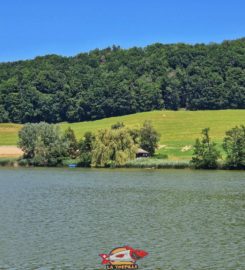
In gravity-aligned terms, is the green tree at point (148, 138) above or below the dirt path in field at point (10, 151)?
above

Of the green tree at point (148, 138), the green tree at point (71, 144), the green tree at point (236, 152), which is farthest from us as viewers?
the green tree at point (71, 144)

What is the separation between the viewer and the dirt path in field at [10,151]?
12550cm

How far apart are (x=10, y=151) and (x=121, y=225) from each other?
98.4m

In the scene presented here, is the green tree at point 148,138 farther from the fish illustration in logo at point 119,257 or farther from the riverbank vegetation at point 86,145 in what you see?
the fish illustration in logo at point 119,257

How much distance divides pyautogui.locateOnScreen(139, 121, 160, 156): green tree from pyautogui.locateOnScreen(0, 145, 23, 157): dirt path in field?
93.4 feet

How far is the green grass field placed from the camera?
12825 centimetres

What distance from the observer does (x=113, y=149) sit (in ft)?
342

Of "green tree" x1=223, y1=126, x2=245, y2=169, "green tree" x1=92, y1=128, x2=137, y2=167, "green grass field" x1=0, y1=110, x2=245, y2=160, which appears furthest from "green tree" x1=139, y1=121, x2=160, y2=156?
"green tree" x1=223, y1=126, x2=245, y2=169

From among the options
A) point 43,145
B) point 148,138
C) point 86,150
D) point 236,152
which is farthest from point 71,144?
point 236,152

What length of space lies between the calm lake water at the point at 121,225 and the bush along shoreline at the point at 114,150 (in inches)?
1343

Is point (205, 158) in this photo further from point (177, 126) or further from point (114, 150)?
point (177, 126)

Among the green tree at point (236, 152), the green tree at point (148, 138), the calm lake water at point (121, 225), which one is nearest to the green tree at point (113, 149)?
the green tree at point (148, 138)

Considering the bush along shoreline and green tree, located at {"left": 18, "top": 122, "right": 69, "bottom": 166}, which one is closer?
the bush along shoreline

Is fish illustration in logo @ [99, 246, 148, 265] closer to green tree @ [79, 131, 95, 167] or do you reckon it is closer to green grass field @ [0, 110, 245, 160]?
green tree @ [79, 131, 95, 167]
